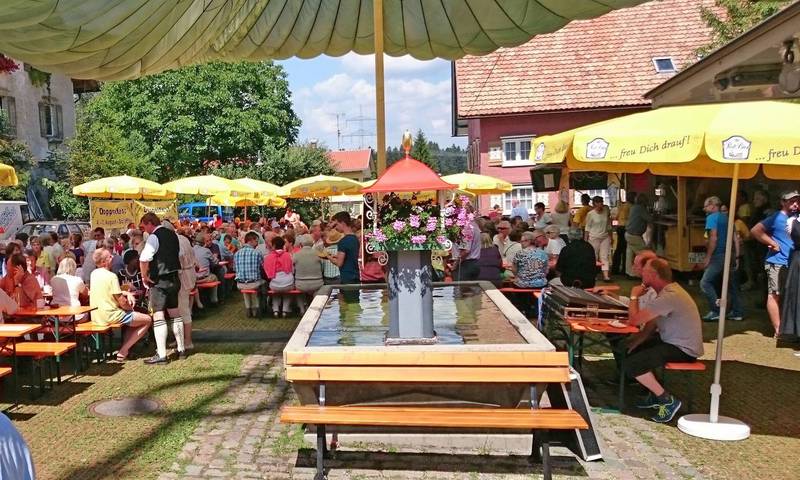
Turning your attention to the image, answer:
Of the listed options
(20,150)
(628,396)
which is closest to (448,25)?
(628,396)

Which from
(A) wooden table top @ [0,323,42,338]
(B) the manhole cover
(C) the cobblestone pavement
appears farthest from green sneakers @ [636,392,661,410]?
(A) wooden table top @ [0,323,42,338]

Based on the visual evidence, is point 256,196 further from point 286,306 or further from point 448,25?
point 448,25

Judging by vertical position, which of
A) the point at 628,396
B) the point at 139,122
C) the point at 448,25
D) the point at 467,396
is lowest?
the point at 628,396

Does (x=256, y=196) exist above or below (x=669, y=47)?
below

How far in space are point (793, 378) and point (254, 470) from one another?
581cm

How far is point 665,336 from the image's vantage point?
6.11m

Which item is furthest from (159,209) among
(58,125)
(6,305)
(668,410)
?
(58,125)

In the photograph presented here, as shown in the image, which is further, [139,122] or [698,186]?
[139,122]

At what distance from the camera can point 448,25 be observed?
25.6ft

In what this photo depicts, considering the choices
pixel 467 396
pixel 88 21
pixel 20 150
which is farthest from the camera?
pixel 20 150

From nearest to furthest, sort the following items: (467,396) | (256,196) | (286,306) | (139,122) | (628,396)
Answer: (467,396) < (628,396) < (286,306) < (256,196) < (139,122)

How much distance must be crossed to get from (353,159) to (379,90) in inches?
3227

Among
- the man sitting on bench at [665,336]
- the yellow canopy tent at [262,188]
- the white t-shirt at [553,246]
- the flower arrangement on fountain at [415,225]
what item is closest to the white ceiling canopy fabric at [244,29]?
the flower arrangement on fountain at [415,225]

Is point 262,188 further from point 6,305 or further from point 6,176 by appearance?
point 6,305
